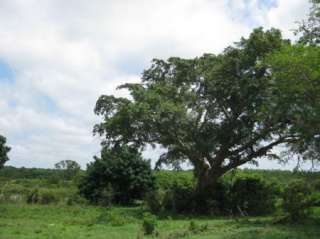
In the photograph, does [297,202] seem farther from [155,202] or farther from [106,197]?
[106,197]

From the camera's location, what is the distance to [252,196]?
34.0m

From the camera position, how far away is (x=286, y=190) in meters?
25.5

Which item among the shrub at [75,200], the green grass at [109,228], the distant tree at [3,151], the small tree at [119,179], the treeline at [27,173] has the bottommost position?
the green grass at [109,228]

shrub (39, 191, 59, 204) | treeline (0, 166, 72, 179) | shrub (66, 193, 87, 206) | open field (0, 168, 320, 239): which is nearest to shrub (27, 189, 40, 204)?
shrub (39, 191, 59, 204)

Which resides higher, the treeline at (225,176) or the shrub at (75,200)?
the treeline at (225,176)

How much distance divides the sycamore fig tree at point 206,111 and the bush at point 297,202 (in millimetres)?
4320

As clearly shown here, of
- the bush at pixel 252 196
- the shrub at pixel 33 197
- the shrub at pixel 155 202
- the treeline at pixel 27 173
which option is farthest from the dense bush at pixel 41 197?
the treeline at pixel 27 173

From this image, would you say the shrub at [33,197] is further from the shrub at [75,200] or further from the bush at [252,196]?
the bush at [252,196]

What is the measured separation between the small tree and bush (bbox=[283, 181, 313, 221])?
18.2m

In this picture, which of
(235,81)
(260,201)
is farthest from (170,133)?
(260,201)

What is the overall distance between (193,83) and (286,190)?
10143mm

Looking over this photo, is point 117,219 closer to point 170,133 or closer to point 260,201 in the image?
point 170,133

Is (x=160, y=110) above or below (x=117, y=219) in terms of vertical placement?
above

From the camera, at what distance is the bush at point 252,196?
3375 cm
